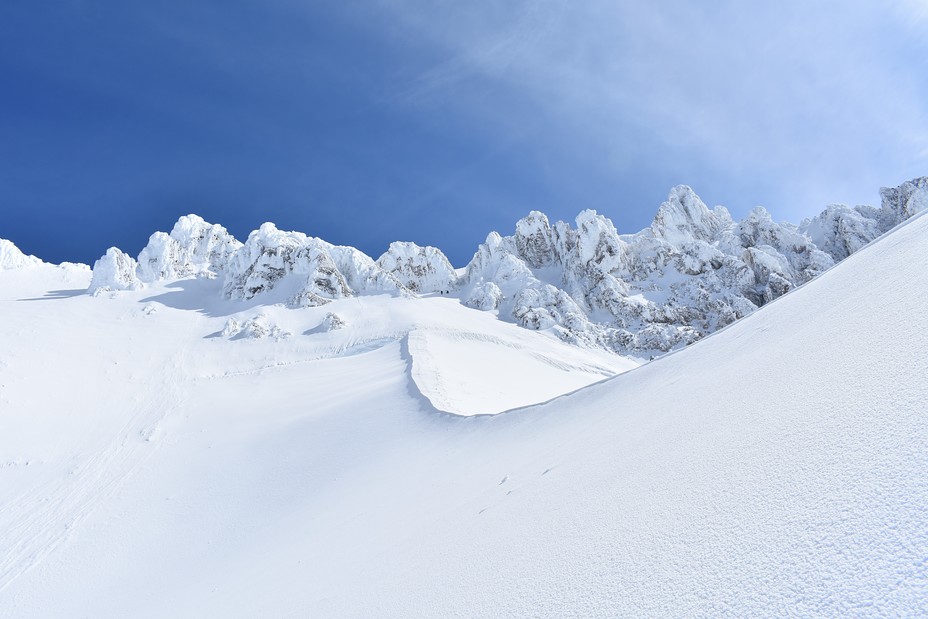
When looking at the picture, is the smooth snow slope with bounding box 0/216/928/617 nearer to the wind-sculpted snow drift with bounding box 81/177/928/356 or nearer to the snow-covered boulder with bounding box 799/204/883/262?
the wind-sculpted snow drift with bounding box 81/177/928/356

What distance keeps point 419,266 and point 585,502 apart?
232ft

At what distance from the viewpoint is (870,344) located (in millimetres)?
3842

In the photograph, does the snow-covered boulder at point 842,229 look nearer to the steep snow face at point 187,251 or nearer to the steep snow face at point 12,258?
the steep snow face at point 187,251

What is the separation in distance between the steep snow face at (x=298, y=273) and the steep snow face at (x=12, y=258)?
31.9 metres

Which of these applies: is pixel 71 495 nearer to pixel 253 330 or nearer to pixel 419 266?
pixel 253 330

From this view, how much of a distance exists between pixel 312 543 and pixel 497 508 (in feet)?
16.9

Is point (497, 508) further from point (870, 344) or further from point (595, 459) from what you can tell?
point (870, 344)

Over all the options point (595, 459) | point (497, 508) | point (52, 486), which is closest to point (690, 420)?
point (595, 459)

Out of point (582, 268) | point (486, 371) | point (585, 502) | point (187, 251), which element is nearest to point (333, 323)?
point (486, 371)

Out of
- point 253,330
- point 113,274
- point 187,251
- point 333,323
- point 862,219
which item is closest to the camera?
point 253,330

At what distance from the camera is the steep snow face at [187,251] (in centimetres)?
5626

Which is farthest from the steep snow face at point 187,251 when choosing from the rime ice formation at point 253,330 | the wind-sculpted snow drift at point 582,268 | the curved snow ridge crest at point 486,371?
the curved snow ridge crest at point 486,371

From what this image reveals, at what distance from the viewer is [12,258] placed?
62.2 metres

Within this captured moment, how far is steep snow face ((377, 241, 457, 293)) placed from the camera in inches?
2864
